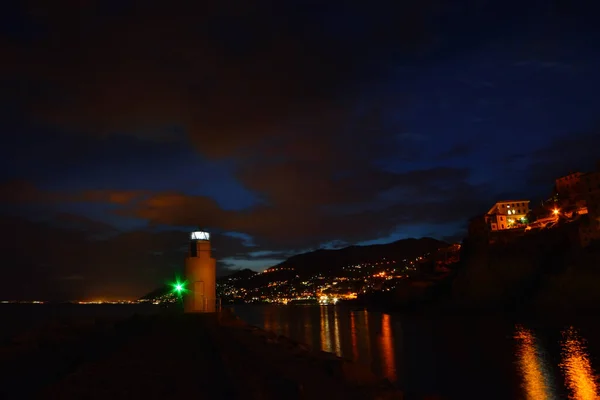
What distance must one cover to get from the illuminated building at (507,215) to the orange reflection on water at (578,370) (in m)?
65.2

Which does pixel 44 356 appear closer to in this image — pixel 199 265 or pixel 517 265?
pixel 199 265

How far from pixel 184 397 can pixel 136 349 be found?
7.73m

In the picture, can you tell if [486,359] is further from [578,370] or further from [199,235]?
[199,235]

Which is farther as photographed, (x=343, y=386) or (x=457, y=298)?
(x=457, y=298)

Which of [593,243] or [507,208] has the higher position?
[507,208]

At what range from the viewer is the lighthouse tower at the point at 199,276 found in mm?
28344

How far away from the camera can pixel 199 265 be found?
93.5 ft

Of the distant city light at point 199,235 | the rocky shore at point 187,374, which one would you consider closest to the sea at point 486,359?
the rocky shore at point 187,374

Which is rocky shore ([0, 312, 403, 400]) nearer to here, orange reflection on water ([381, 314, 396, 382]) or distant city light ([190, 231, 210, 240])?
orange reflection on water ([381, 314, 396, 382])

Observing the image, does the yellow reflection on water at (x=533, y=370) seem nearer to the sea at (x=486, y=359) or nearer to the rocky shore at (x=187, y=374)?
the sea at (x=486, y=359)

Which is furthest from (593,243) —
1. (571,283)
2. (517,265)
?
(517,265)

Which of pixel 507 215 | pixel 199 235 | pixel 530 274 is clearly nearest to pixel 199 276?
pixel 199 235

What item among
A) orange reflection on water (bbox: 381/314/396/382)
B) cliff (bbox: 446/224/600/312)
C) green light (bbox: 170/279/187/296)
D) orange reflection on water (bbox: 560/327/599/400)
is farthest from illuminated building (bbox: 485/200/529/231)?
green light (bbox: 170/279/187/296)

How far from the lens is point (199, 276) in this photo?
28.4m
